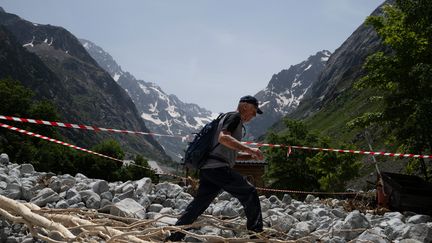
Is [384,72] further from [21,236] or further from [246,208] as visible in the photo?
[21,236]

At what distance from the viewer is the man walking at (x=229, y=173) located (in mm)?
4855

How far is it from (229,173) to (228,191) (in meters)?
0.22

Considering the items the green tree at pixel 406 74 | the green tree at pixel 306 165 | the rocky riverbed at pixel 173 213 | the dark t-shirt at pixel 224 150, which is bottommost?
the green tree at pixel 306 165

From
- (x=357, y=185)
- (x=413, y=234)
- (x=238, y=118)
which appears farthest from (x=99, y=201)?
(x=357, y=185)

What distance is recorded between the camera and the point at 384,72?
16562 mm

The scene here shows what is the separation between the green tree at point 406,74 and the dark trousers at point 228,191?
1187 cm

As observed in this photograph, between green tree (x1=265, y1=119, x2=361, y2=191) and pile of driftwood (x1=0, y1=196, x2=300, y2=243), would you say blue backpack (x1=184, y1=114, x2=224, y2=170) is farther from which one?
green tree (x1=265, y1=119, x2=361, y2=191)

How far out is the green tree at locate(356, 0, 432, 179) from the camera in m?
15.3

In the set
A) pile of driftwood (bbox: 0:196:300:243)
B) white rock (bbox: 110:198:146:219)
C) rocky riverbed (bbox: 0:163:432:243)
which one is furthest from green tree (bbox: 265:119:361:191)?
pile of driftwood (bbox: 0:196:300:243)

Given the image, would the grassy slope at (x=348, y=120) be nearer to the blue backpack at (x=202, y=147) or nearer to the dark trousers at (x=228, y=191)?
the dark trousers at (x=228, y=191)

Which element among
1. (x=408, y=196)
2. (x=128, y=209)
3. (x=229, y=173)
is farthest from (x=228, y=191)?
(x=408, y=196)

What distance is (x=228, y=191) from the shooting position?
505 centimetres

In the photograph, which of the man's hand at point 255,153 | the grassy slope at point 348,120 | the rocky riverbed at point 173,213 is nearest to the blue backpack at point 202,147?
the man's hand at point 255,153

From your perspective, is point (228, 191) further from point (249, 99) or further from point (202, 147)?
point (249, 99)
